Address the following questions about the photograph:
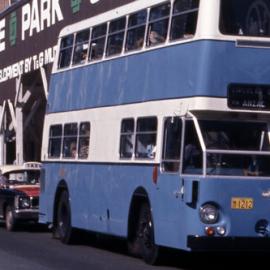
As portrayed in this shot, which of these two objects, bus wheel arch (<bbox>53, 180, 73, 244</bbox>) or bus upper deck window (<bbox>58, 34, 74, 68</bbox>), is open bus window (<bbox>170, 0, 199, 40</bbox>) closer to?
bus upper deck window (<bbox>58, 34, 74, 68</bbox>)

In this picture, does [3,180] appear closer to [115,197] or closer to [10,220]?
[10,220]

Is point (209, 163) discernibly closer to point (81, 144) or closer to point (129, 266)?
point (129, 266)

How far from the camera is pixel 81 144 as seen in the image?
64.6ft

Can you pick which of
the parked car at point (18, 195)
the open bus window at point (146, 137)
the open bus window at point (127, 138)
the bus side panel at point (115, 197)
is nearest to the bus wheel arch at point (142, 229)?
the bus side panel at point (115, 197)

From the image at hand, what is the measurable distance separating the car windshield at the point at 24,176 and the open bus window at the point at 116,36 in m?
7.19

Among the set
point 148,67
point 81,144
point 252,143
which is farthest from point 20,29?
point 252,143

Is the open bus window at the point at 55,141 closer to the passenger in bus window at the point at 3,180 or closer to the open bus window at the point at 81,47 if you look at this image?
the open bus window at the point at 81,47

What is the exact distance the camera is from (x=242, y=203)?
14.5 metres

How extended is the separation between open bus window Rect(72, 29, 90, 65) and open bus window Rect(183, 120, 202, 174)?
5.65m

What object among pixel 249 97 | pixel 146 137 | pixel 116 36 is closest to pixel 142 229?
pixel 146 137

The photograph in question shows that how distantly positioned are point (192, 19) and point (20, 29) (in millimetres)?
22197

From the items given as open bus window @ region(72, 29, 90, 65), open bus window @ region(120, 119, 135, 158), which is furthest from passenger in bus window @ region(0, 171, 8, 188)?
open bus window @ region(120, 119, 135, 158)

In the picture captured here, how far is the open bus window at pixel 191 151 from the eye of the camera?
14.7m

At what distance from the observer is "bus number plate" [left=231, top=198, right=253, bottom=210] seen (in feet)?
47.4
